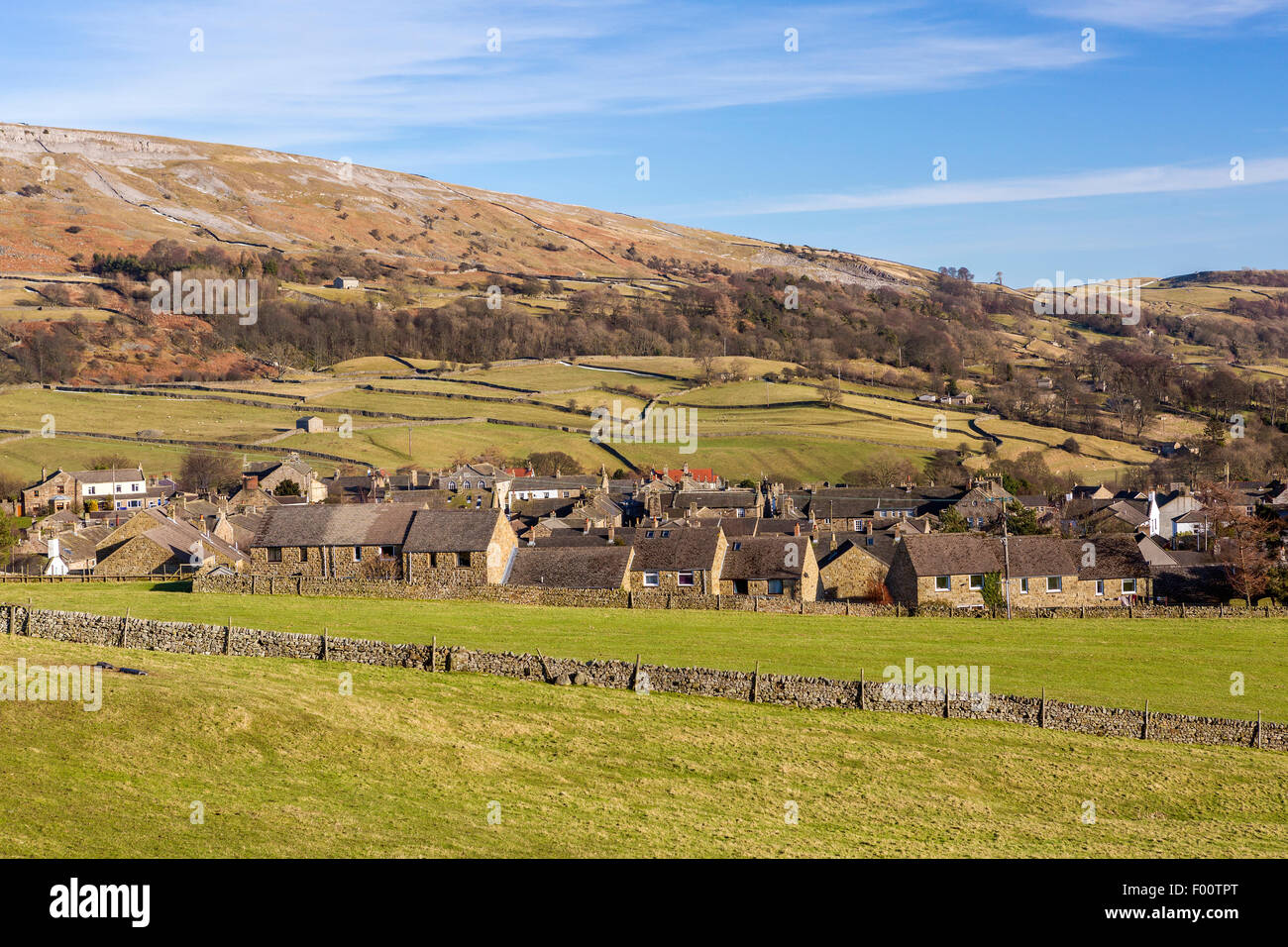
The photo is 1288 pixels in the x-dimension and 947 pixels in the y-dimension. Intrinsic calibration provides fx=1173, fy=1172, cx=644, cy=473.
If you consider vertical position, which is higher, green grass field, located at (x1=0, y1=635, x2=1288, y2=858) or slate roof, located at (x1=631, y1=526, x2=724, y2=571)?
slate roof, located at (x1=631, y1=526, x2=724, y2=571)

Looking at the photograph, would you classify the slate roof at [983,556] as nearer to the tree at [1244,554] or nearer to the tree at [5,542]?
the tree at [1244,554]

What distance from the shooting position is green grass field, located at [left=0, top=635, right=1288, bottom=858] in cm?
1875

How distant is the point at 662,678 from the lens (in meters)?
34.8

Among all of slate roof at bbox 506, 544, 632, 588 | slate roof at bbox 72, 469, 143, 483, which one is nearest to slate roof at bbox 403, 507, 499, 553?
slate roof at bbox 506, 544, 632, 588

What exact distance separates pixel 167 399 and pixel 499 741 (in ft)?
480

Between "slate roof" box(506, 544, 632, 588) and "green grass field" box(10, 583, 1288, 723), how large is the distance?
14.9 feet

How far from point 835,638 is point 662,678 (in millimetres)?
14846

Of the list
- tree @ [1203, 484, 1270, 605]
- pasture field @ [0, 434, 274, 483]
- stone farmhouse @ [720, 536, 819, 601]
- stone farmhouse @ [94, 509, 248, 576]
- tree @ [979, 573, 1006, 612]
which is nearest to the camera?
stone farmhouse @ [720, 536, 819, 601]

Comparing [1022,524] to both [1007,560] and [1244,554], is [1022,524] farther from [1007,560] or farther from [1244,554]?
[1007,560]

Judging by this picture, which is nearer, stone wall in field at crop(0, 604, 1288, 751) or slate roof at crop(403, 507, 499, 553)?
stone wall in field at crop(0, 604, 1288, 751)

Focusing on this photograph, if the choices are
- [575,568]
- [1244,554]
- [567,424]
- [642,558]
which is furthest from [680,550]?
[567,424]

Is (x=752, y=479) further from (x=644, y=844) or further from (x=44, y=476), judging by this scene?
(x=644, y=844)

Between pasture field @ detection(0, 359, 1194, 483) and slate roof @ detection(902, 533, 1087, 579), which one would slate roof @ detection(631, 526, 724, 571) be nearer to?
slate roof @ detection(902, 533, 1087, 579)
